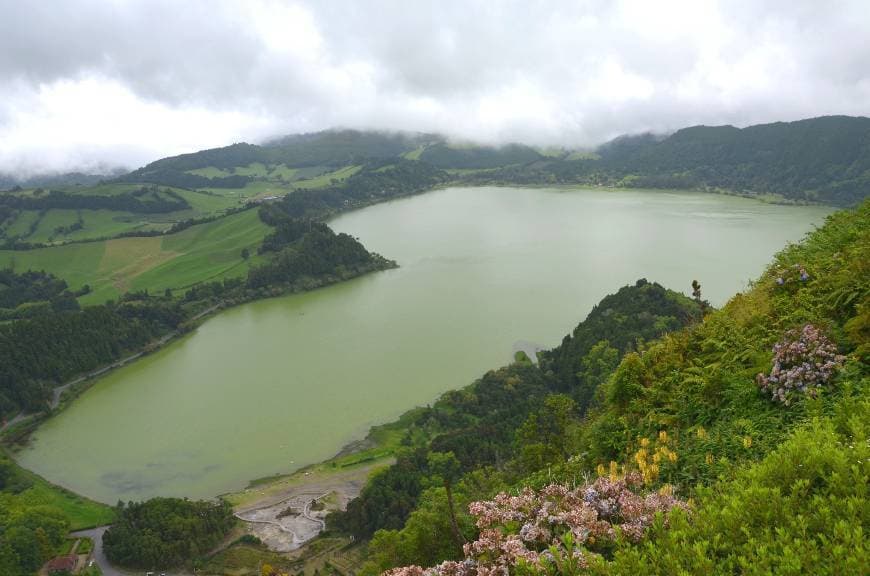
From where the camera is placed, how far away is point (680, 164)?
155875 millimetres

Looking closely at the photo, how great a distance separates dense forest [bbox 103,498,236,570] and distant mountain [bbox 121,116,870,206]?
11736 cm

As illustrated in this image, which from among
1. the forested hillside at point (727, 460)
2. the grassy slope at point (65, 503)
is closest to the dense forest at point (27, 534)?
the grassy slope at point (65, 503)

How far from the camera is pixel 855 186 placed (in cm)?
10850

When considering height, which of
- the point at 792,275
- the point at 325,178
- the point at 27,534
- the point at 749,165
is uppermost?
the point at 325,178

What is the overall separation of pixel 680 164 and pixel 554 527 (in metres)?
169

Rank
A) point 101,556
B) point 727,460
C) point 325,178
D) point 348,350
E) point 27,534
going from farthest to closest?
point 325,178
point 348,350
point 101,556
point 27,534
point 727,460

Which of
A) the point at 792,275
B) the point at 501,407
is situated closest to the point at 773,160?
the point at 501,407

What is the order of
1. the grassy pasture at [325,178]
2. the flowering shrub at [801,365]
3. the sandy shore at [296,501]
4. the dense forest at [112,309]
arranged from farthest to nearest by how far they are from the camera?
1. the grassy pasture at [325,178]
2. the dense forest at [112,309]
3. the sandy shore at [296,501]
4. the flowering shrub at [801,365]

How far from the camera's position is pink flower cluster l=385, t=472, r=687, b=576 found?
4016 millimetres

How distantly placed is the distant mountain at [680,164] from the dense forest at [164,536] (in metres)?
117

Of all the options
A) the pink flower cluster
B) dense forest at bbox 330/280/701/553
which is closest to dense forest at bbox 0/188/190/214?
dense forest at bbox 330/280/701/553

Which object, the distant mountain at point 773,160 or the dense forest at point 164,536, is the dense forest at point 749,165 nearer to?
the distant mountain at point 773,160

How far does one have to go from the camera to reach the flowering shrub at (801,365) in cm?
532

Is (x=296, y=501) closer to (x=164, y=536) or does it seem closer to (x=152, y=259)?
(x=164, y=536)
